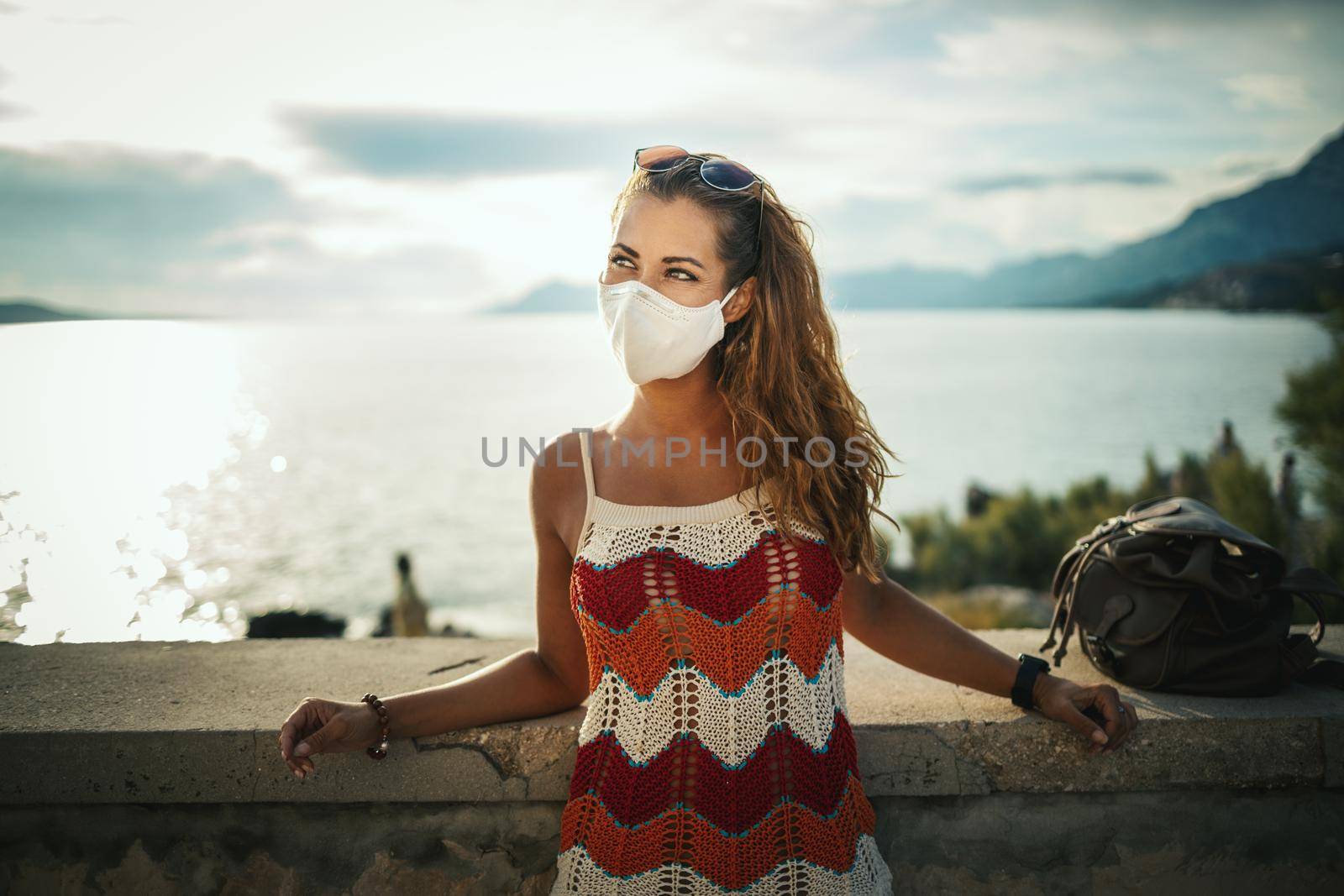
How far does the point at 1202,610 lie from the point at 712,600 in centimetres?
116

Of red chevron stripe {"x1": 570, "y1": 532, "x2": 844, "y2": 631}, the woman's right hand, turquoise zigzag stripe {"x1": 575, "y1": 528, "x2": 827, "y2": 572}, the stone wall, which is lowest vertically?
the stone wall

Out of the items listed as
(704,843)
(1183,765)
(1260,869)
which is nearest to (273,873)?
(704,843)

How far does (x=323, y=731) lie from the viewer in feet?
5.50

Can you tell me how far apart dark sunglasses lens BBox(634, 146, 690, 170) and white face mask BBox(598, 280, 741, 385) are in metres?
0.25

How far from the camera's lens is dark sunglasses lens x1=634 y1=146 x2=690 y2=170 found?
6.02 feet

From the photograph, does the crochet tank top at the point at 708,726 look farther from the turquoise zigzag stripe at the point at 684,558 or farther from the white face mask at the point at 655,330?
the white face mask at the point at 655,330

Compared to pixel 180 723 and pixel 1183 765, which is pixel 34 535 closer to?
pixel 180 723

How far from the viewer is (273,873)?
1.86 meters

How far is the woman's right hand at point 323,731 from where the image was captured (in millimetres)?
1639

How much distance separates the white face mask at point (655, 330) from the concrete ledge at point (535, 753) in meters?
0.77
